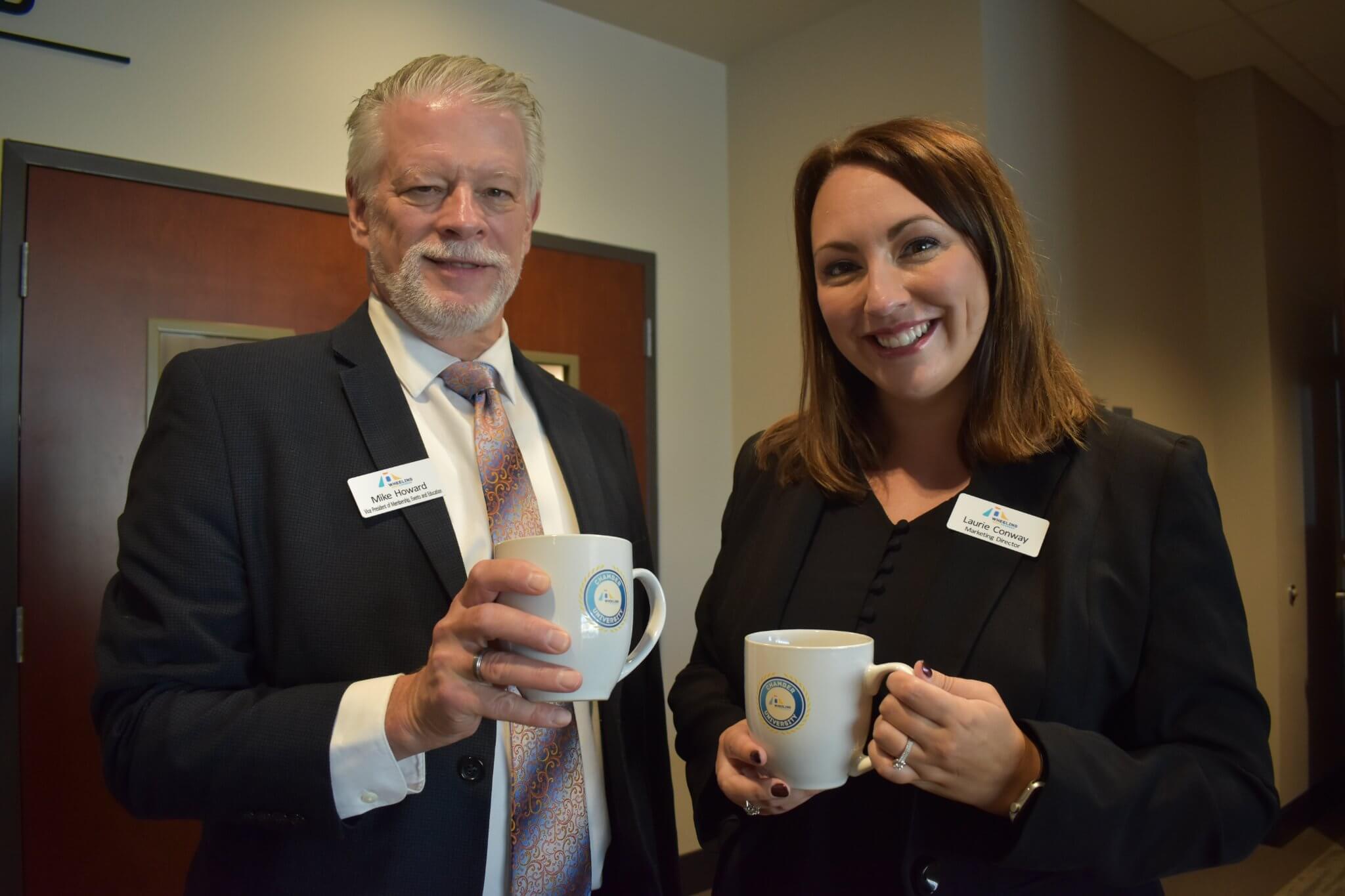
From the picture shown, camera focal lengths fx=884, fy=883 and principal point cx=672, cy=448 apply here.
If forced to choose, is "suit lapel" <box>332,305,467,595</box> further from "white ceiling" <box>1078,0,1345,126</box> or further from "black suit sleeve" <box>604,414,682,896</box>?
"white ceiling" <box>1078,0,1345,126</box>

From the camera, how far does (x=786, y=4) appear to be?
323 cm

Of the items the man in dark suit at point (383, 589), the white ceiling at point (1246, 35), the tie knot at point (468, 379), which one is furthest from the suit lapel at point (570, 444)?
the white ceiling at point (1246, 35)

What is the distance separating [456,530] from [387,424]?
0.18 meters

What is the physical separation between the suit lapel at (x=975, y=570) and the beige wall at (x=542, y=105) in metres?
2.17

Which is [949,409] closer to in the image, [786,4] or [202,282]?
[202,282]

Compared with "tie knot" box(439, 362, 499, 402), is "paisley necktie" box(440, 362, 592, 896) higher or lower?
lower

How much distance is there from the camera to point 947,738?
0.88 meters

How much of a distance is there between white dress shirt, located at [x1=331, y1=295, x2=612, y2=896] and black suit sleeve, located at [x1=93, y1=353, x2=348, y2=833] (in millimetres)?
40

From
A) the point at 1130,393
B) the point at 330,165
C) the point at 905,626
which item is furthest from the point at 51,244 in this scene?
the point at 1130,393

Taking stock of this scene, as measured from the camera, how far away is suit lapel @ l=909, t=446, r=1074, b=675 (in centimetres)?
113

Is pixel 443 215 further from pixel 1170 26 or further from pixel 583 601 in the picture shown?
pixel 1170 26

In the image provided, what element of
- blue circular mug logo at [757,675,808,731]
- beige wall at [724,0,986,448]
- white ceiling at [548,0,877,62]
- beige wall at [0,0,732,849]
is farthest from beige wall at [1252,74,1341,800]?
blue circular mug logo at [757,675,808,731]

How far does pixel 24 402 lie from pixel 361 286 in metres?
0.91

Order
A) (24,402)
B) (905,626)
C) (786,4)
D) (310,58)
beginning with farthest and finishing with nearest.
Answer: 1. (786,4)
2. (310,58)
3. (24,402)
4. (905,626)
